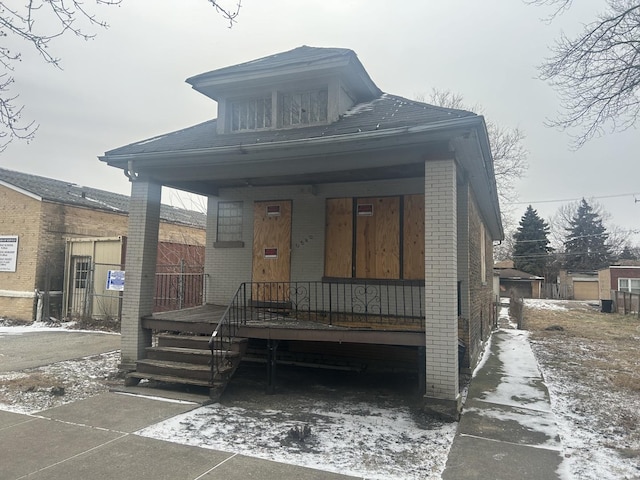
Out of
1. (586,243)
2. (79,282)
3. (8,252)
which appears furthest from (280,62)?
(586,243)

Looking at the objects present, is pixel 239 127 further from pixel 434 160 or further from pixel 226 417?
pixel 226 417

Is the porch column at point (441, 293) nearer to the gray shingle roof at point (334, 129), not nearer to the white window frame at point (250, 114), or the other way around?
the gray shingle roof at point (334, 129)

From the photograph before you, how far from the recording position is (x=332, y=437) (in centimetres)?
464

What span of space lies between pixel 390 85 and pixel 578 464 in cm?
2166

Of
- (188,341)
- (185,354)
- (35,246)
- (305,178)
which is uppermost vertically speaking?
(305,178)

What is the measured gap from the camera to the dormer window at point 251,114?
7.79 meters

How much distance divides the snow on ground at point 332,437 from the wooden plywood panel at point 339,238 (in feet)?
9.11

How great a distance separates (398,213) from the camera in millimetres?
7609

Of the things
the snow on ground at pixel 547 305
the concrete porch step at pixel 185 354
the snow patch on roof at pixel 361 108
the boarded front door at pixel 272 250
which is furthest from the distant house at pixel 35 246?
the snow on ground at pixel 547 305

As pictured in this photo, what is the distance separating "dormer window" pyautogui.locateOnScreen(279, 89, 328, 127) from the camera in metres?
7.39

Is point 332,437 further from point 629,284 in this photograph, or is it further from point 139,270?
point 629,284

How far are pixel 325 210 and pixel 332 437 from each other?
4.53 m

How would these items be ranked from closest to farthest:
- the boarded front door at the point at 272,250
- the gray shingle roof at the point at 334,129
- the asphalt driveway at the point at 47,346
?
the gray shingle roof at the point at 334,129, the asphalt driveway at the point at 47,346, the boarded front door at the point at 272,250

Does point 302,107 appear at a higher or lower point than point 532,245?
lower
